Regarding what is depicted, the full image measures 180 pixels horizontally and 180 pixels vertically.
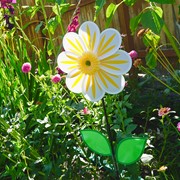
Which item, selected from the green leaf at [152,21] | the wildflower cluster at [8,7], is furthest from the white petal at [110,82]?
the wildflower cluster at [8,7]

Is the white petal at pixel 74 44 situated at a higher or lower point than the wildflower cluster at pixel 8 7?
lower

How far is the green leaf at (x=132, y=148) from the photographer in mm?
1321

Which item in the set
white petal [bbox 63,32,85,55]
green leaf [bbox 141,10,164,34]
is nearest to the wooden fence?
green leaf [bbox 141,10,164,34]

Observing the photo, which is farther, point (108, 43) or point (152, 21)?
point (152, 21)

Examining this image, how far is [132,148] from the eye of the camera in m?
1.32

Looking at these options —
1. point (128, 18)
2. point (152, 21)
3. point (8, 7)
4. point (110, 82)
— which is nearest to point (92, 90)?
point (110, 82)

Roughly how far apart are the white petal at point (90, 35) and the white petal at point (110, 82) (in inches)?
3.2

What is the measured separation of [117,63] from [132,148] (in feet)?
0.85

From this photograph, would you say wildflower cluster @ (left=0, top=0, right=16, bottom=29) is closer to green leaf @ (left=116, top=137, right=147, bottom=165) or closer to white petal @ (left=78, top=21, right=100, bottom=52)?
white petal @ (left=78, top=21, right=100, bottom=52)

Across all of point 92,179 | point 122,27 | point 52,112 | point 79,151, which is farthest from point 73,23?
point 122,27

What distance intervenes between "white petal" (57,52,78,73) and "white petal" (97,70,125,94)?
0.09 m

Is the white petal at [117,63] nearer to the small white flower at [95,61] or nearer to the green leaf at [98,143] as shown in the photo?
the small white flower at [95,61]

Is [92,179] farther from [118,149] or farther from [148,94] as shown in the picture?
[148,94]

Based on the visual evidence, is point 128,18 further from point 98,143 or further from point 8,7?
point 98,143
